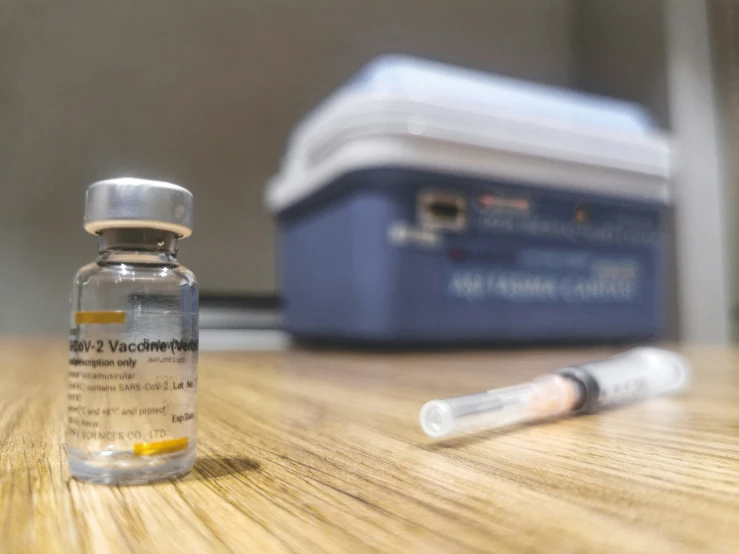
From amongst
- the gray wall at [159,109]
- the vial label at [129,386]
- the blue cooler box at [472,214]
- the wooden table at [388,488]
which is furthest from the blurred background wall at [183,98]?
the vial label at [129,386]

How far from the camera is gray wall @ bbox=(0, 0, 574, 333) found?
1.33 meters

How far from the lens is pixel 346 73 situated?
164cm

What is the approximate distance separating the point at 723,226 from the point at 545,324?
0.78 meters

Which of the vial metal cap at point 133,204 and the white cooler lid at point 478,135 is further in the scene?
the white cooler lid at point 478,135

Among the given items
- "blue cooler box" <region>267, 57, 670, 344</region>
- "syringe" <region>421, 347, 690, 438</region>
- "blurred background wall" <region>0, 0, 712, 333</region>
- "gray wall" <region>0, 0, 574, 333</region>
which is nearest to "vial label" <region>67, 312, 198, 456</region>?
"syringe" <region>421, 347, 690, 438</region>

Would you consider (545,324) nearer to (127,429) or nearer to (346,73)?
(127,429)

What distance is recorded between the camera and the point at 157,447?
22 cm

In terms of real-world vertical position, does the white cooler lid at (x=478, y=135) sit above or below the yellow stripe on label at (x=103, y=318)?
above

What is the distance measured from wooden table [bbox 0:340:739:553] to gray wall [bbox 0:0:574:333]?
980mm

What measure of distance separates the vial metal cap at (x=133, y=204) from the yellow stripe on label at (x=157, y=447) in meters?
0.09

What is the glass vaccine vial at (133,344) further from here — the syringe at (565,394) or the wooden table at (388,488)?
the syringe at (565,394)

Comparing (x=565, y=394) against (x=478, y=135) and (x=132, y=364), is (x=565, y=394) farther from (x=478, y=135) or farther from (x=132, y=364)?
(x=478, y=135)

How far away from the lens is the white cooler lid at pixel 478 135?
0.85 metres

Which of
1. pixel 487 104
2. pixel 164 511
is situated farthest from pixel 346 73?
pixel 164 511
